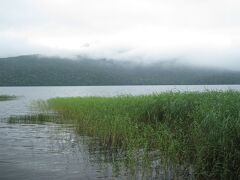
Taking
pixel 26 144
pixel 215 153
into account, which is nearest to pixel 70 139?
pixel 26 144

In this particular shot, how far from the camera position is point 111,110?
21.6 meters

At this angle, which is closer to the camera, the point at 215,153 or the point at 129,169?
the point at 215,153

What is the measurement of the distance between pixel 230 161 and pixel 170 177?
2.02 meters

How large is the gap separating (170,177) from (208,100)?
6724 mm

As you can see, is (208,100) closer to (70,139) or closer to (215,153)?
(215,153)

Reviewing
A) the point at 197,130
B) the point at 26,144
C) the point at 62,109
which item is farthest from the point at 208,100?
the point at 62,109

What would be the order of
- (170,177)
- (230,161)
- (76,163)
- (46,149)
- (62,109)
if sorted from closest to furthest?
(230,161) → (170,177) → (76,163) → (46,149) → (62,109)

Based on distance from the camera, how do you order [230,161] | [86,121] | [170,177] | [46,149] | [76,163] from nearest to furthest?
[230,161] < [170,177] < [76,163] < [46,149] < [86,121]

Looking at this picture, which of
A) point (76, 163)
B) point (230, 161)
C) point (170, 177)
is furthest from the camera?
point (76, 163)

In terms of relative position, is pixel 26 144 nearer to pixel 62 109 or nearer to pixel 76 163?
pixel 76 163

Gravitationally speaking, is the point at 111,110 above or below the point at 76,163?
above

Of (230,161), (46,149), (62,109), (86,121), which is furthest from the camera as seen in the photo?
(62,109)

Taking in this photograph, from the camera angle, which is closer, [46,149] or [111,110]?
[46,149]

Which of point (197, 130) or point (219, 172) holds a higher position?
point (197, 130)
